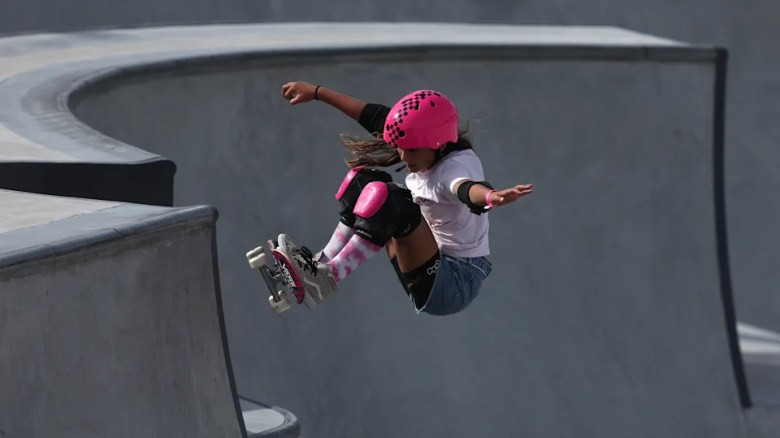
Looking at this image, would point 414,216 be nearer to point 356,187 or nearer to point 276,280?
point 356,187

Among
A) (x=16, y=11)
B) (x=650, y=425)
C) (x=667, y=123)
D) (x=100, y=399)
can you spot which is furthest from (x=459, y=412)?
(x=16, y=11)

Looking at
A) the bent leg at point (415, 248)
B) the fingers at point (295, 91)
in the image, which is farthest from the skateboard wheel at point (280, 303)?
the fingers at point (295, 91)

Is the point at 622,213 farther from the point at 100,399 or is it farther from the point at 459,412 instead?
the point at 100,399

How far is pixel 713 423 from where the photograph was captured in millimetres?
12398

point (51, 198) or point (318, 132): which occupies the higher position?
point (51, 198)

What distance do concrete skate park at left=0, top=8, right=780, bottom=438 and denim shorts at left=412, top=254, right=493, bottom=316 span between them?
1089mm

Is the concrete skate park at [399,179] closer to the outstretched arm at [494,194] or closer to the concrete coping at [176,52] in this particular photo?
the concrete coping at [176,52]

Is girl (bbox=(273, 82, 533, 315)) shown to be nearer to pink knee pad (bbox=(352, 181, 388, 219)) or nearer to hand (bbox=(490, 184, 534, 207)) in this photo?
pink knee pad (bbox=(352, 181, 388, 219))

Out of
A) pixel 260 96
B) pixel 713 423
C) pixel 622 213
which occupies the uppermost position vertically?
pixel 260 96

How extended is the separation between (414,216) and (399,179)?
5368mm

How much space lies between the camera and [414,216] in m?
6.00

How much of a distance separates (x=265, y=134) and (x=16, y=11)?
25.6 ft

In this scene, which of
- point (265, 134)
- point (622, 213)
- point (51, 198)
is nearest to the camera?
point (51, 198)

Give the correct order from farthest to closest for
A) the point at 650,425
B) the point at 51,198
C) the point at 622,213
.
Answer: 1. the point at 622,213
2. the point at 650,425
3. the point at 51,198
